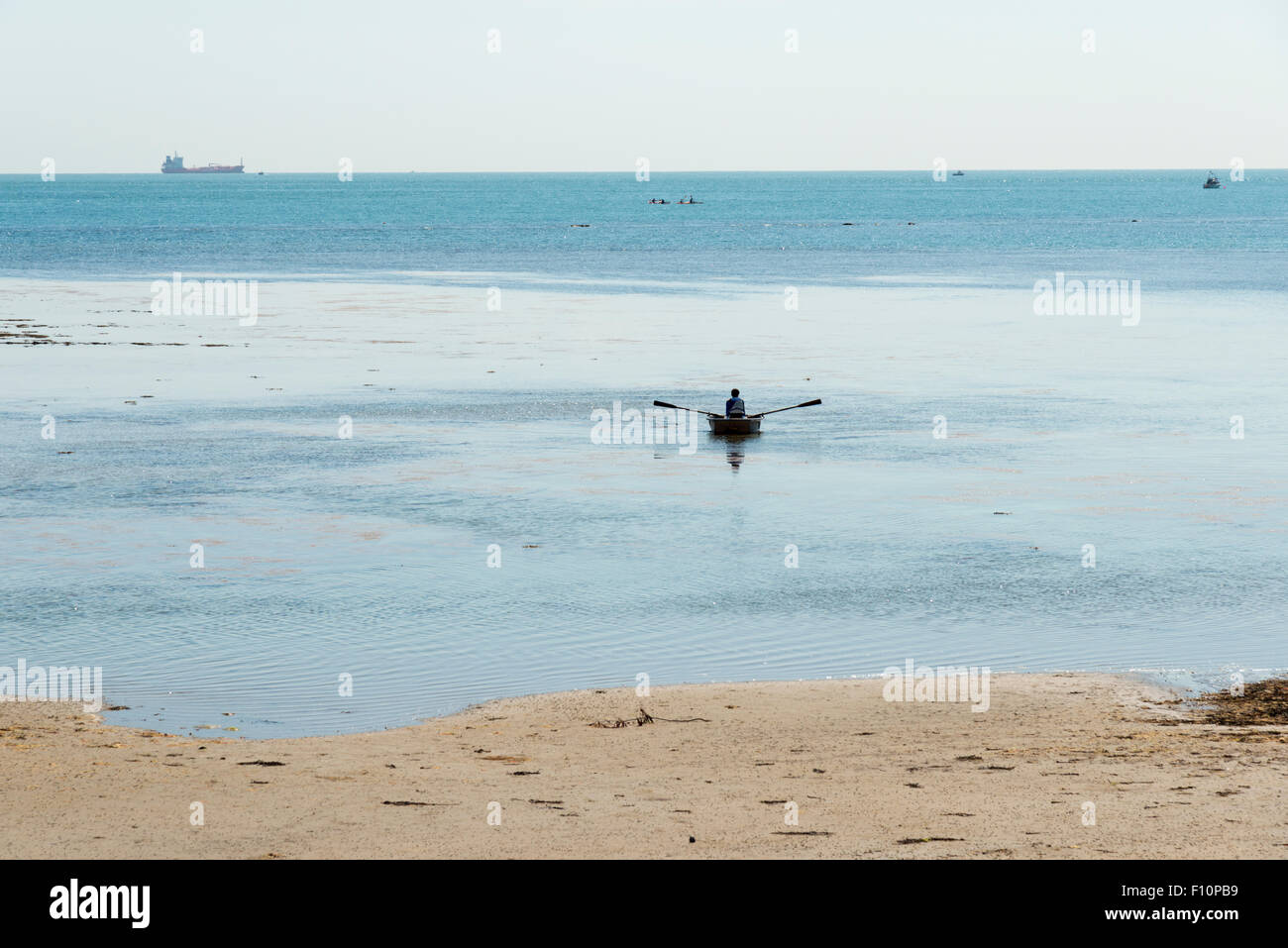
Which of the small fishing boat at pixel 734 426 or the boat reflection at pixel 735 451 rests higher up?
the small fishing boat at pixel 734 426

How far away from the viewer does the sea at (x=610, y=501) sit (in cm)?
1847

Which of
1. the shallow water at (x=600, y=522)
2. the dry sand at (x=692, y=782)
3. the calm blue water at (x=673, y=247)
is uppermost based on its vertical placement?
the calm blue water at (x=673, y=247)

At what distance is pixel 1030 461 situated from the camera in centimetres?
3116

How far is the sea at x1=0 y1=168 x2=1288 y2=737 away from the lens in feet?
60.6

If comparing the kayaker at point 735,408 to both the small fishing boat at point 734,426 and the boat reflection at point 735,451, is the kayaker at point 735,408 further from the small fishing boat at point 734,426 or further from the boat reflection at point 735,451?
the boat reflection at point 735,451

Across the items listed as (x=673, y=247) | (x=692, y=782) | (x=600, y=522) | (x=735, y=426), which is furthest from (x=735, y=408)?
(x=673, y=247)

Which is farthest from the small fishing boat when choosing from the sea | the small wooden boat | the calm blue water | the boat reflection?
the calm blue water

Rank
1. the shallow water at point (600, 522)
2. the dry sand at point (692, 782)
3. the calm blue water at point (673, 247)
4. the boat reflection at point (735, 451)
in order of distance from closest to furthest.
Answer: the dry sand at point (692, 782) < the shallow water at point (600, 522) < the boat reflection at point (735, 451) < the calm blue water at point (673, 247)

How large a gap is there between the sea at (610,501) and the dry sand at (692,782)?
53.5 inches

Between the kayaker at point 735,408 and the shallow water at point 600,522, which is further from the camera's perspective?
the kayaker at point 735,408

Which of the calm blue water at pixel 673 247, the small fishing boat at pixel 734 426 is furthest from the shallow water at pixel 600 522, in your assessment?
the calm blue water at pixel 673 247

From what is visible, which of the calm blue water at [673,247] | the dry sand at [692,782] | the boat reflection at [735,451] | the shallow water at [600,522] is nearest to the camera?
the dry sand at [692,782]

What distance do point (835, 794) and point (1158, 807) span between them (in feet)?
8.21

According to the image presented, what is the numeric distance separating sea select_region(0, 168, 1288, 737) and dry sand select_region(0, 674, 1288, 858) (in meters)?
1.36
